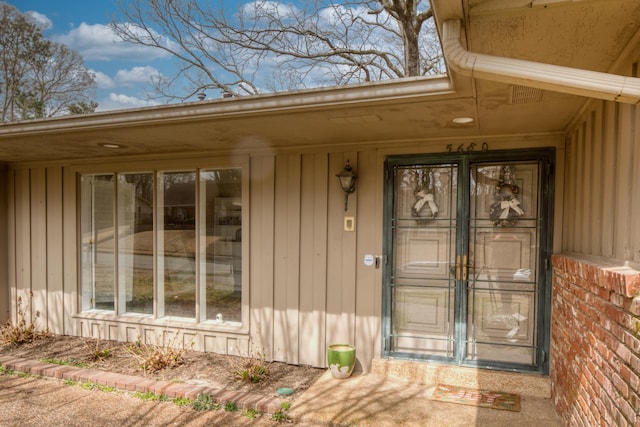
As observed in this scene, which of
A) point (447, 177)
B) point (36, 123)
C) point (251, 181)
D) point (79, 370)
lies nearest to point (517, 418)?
point (447, 177)

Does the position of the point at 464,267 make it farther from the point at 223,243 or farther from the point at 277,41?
the point at 277,41

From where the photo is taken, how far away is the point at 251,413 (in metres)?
3.30

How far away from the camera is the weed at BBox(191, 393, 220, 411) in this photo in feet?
11.1

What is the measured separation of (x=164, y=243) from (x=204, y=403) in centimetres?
215

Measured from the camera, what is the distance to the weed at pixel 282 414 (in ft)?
10.4

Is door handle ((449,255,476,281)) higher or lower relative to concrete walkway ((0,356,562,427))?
higher

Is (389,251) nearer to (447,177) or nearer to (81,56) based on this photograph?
(447,177)

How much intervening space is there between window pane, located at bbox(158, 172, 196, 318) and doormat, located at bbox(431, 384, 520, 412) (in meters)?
2.75

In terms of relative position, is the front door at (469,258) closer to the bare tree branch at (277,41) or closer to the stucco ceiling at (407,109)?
the stucco ceiling at (407,109)

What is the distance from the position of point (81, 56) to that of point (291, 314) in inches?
459

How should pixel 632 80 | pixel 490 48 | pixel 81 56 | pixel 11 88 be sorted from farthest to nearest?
pixel 81 56, pixel 11 88, pixel 490 48, pixel 632 80

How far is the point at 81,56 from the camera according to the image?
1233 centimetres

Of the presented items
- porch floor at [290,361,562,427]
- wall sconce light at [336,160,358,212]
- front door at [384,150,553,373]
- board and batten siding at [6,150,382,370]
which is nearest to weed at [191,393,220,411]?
porch floor at [290,361,562,427]

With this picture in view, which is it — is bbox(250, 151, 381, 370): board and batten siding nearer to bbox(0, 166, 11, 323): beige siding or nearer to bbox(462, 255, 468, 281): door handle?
bbox(462, 255, 468, 281): door handle
